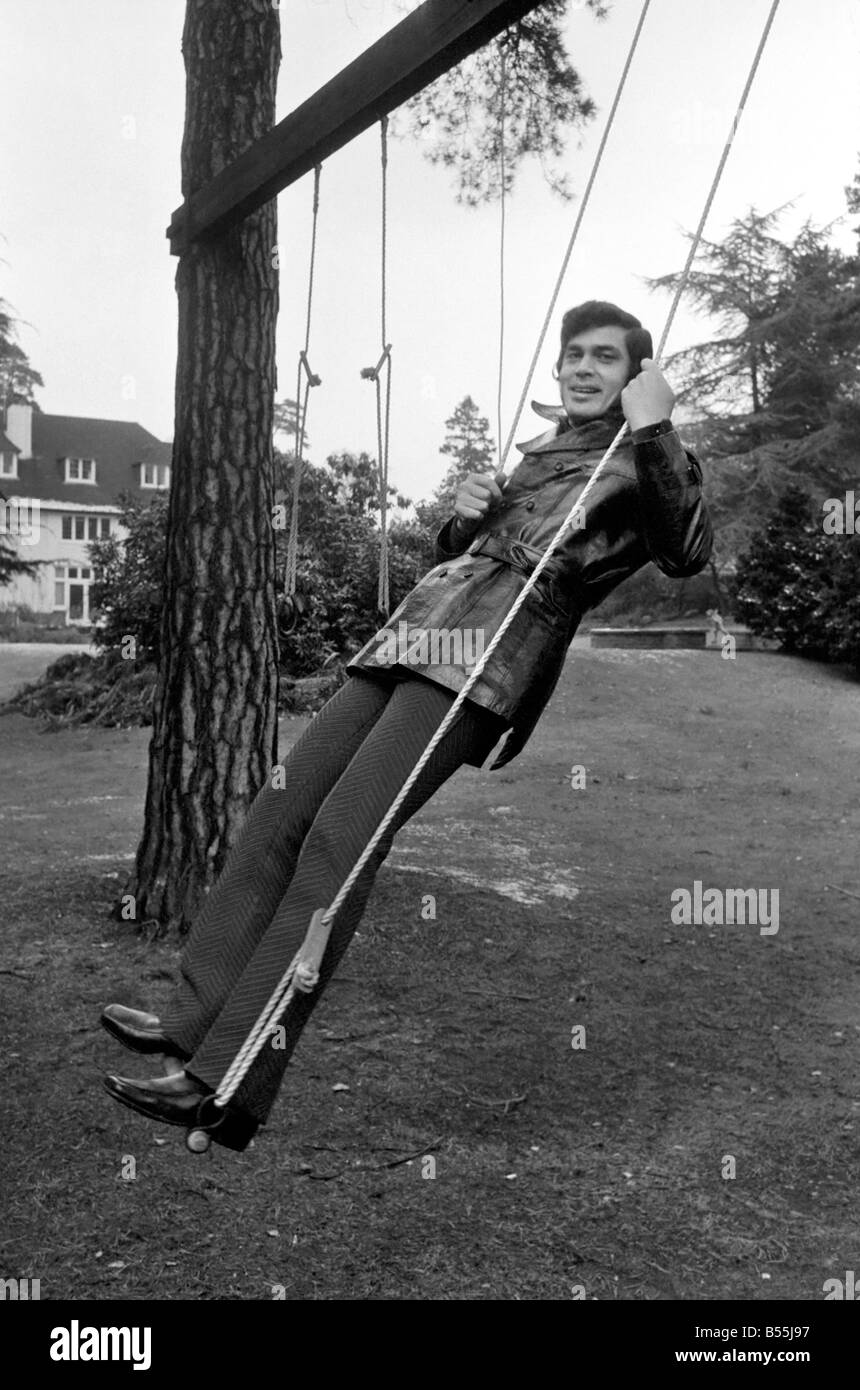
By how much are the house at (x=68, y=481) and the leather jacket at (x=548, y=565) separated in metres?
35.3

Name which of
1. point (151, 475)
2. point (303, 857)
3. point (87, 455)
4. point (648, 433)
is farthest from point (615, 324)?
point (87, 455)

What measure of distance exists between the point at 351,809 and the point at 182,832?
9.62 ft

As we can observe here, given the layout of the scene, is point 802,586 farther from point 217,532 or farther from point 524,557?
point 524,557

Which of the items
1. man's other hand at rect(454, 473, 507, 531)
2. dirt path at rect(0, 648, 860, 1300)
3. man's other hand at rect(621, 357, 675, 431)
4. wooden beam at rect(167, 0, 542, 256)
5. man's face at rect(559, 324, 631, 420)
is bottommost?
dirt path at rect(0, 648, 860, 1300)

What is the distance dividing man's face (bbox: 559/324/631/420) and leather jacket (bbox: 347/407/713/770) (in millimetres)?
49

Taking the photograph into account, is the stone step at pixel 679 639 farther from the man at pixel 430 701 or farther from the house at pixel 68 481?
the house at pixel 68 481

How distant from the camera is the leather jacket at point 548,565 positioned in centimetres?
295

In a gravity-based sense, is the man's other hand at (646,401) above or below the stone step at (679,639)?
above

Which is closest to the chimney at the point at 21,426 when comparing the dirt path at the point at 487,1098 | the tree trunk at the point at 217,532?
the dirt path at the point at 487,1098

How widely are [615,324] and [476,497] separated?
22.3 inches

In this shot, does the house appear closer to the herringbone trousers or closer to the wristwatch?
the herringbone trousers

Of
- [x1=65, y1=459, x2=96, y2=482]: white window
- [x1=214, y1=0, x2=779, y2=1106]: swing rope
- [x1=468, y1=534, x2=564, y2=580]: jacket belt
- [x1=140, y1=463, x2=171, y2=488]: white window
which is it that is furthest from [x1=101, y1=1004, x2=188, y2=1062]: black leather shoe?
[x1=140, y1=463, x2=171, y2=488]: white window

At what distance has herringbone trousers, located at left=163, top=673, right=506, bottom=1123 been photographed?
2.78 m

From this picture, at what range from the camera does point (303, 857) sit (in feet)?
9.30
